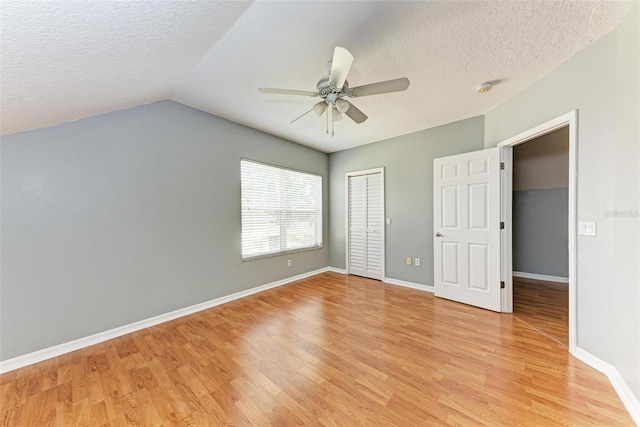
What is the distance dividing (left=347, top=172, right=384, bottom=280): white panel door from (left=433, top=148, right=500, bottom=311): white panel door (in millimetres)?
1063

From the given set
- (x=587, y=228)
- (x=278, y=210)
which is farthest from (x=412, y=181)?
(x=278, y=210)

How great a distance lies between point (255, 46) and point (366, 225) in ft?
11.3

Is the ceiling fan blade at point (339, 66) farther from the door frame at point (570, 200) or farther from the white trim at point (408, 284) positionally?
the white trim at point (408, 284)

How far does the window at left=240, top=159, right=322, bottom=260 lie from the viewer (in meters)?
3.66

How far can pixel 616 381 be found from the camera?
5.32 ft

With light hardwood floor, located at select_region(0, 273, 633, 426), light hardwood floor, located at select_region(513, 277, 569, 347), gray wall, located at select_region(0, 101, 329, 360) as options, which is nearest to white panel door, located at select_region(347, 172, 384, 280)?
light hardwood floor, located at select_region(0, 273, 633, 426)

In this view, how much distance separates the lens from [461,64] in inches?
82.0

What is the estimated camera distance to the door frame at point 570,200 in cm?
198

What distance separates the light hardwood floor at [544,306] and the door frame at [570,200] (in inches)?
9.4

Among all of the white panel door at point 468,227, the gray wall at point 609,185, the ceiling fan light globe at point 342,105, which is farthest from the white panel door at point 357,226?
the gray wall at point 609,185

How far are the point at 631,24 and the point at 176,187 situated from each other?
4.16 meters

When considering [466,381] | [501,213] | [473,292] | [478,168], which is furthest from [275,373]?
[478,168]

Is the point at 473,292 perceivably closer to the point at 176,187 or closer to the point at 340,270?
the point at 340,270

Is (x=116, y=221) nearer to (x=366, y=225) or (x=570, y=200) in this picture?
(x=366, y=225)
